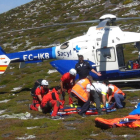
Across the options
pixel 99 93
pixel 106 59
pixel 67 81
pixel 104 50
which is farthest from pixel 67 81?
pixel 104 50

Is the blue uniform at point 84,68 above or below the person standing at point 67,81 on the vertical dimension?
above

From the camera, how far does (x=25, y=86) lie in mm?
20016

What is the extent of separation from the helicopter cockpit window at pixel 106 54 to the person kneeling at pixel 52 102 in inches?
178

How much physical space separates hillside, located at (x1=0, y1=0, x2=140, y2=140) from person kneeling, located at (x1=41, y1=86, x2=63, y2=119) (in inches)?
14.4

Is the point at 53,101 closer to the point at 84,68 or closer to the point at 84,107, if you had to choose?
the point at 84,107

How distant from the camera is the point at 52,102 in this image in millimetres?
11094

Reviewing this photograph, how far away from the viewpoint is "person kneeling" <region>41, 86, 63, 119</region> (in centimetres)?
1094

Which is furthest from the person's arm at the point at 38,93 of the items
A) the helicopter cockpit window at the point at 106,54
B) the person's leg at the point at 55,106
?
the helicopter cockpit window at the point at 106,54

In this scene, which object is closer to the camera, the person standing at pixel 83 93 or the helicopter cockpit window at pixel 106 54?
the person standing at pixel 83 93

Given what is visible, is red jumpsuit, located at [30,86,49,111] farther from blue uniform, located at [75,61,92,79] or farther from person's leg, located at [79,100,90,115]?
blue uniform, located at [75,61,92,79]

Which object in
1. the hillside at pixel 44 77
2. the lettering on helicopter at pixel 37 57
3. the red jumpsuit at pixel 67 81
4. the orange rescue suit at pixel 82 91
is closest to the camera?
the hillside at pixel 44 77

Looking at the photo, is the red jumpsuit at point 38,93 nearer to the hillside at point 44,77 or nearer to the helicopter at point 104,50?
the hillside at point 44,77

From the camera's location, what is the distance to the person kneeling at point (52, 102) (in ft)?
35.9

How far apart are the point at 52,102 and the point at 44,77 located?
11162 millimetres
